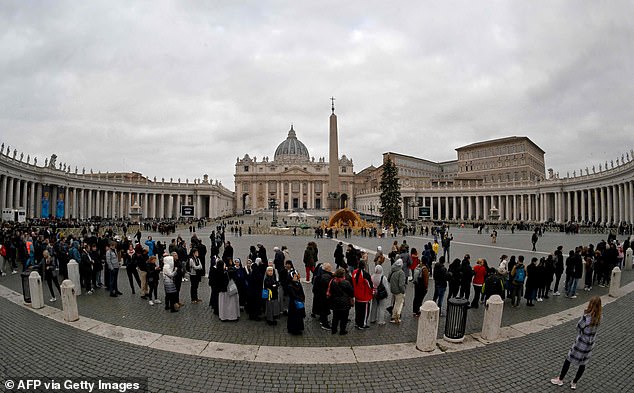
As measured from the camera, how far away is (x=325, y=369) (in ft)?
18.3

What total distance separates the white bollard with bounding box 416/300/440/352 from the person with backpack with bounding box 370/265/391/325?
1.24m

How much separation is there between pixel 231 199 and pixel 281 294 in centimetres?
14276

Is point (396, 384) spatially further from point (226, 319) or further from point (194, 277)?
point (194, 277)

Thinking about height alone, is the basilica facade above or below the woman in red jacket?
above

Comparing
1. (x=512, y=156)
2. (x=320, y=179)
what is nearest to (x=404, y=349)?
(x=512, y=156)

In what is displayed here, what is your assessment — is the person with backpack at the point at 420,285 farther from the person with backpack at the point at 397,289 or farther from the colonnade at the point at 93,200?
the colonnade at the point at 93,200

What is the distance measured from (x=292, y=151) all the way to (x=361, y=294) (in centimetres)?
13328

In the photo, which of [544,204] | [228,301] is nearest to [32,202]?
[228,301]

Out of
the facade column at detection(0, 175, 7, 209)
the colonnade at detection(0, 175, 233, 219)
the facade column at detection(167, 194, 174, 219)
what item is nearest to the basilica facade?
the colonnade at detection(0, 175, 233, 219)

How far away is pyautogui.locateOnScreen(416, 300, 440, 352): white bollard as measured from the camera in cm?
623

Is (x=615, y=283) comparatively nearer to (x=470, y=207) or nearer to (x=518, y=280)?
(x=518, y=280)

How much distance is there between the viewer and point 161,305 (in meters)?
9.01

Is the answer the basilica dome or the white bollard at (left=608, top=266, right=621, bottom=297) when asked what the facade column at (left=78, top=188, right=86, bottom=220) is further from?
the basilica dome

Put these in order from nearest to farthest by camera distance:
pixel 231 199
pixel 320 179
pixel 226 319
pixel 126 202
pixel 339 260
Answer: pixel 226 319 < pixel 339 260 < pixel 126 202 < pixel 320 179 < pixel 231 199
